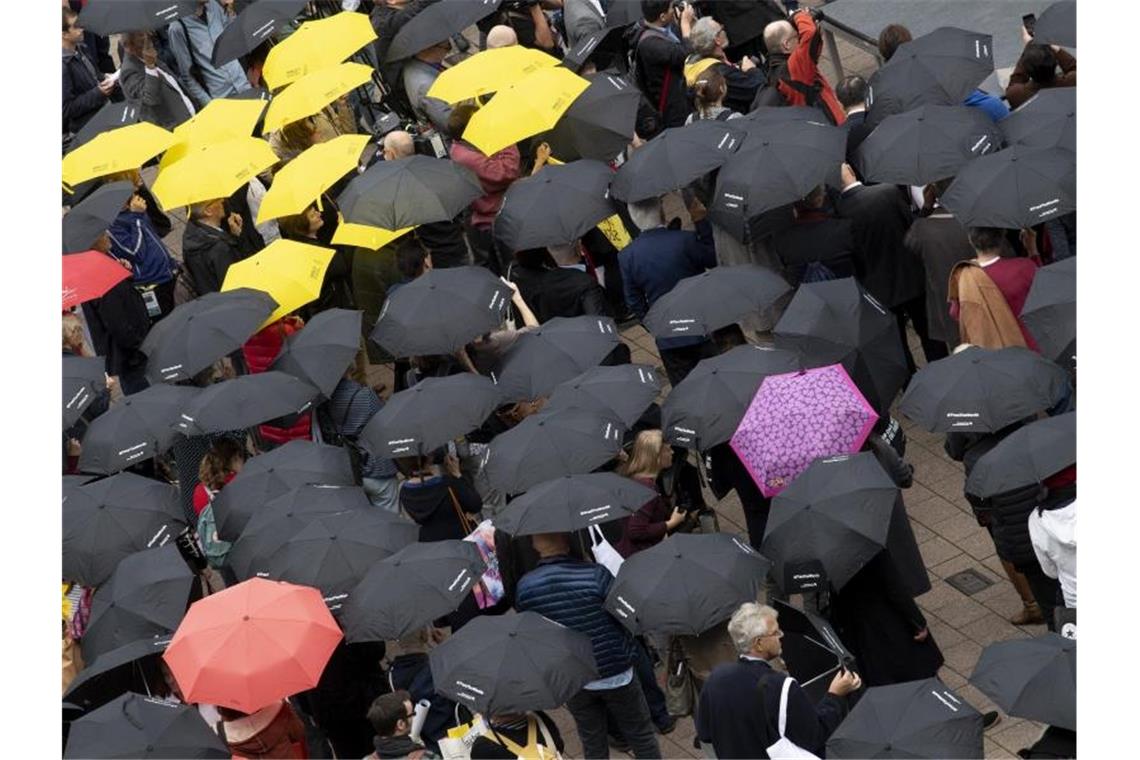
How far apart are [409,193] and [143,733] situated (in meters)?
5.29

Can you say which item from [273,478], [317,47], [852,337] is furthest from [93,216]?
[852,337]

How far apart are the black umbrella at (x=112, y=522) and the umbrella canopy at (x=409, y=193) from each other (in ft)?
8.88

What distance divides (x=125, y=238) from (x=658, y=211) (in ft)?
12.8

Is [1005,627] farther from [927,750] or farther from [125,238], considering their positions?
[125,238]

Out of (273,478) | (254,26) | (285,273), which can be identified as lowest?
(273,478)

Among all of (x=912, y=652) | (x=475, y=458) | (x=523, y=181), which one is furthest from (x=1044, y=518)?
(x=523, y=181)

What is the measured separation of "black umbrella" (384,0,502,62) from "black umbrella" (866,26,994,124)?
11.0 feet

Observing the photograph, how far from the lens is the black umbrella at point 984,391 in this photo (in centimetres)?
1116

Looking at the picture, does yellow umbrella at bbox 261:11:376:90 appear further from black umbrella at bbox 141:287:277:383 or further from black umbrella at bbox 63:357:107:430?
black umbrella at bbox 63:357:107:430

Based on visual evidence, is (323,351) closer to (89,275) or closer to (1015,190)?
(89,275)

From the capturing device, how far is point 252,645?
10.7 metres

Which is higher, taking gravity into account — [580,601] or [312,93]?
[312,93]

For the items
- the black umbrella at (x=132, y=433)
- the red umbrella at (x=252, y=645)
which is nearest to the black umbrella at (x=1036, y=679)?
the red umbrella at (x=252, y=645)

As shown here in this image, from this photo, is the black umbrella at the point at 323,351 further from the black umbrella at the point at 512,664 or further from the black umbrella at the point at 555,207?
the black umbrella at the point at 512,664
